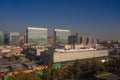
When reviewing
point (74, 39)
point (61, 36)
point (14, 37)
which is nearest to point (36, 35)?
point (14, 37)

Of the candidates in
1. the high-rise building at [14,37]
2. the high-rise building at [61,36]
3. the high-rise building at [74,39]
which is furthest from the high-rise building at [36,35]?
the high-rise building at [74,39]

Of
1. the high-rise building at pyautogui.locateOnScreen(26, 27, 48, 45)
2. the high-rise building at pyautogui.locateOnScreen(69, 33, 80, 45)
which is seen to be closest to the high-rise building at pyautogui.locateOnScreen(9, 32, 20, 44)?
the high-rise building at pyautogui.locateOnScreen(26, 27, 48, 45)

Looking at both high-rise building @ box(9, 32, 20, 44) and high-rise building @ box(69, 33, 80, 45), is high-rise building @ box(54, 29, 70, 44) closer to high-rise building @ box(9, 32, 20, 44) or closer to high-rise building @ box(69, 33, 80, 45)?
high-rise building @ box(69, 33, 80, 45)

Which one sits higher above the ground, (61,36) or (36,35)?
(36,35)

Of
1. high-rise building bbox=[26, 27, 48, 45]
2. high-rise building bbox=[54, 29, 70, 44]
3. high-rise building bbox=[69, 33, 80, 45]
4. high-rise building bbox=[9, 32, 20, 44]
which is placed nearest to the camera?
high-rise building bbox=[26, 27, 48, 45]

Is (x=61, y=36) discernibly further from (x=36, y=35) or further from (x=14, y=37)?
(x=14, y=37)
